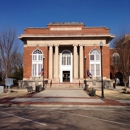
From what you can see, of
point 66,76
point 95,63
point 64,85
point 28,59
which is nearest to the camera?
point 64,85

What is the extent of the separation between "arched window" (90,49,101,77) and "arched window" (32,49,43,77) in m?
11.4

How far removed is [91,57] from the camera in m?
40.9

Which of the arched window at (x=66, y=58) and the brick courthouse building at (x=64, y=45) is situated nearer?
the brick courthouse building at (x=64, y=45)

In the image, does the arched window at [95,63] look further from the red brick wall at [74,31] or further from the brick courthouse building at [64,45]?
the red brick wall at [74,31]

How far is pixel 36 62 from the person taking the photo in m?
41.0

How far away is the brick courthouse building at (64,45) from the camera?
40219 mm

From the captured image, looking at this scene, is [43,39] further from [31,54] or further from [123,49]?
[123,49]

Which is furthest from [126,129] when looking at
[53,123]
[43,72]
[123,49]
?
[43,72]

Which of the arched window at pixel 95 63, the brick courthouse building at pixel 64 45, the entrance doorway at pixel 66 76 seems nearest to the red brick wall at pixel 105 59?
the brick courthouse building at pixel 64 45

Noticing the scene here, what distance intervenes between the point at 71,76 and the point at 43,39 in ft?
35.6

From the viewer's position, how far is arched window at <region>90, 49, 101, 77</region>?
1602 inches

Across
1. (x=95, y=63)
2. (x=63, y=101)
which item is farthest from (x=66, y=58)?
(x=63, y=101)

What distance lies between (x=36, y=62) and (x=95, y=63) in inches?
520

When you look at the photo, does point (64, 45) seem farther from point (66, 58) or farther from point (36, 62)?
point (36, 62)
